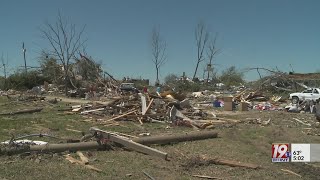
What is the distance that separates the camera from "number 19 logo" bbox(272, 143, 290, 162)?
762cm

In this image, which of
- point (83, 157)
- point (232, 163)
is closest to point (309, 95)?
point (232, 163)

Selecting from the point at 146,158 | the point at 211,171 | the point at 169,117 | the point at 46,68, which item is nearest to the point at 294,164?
the point at 211,171

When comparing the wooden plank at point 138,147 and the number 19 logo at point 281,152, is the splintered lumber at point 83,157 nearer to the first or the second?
the wooden plank at point 138,147

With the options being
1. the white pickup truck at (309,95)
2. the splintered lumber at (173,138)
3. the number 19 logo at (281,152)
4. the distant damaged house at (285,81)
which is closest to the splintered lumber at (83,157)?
the splintered lumber at (173,138)

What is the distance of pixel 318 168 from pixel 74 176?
507cm

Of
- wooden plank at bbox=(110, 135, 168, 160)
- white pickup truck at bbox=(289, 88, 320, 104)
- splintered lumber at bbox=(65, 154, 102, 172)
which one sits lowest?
splintered lumber at bbox=(65, 154, 102, 172)

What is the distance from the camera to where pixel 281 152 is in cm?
775

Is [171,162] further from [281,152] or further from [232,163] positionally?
[281,152]

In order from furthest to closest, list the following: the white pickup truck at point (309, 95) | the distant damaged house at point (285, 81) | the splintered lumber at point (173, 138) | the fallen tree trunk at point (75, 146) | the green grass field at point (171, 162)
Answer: the distant damaged house at point (285, 81) → the white pickup truck at point (309, 95) → the splintered lumber at point (173, 138) → the fallen tree trunk at point (75, 146) → the green grass field at point (171, 162)

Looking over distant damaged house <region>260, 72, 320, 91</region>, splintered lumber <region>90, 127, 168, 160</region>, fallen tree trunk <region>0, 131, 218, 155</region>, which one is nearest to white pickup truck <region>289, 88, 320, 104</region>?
distant damaged house <region>260, 72, 320, 91</region>

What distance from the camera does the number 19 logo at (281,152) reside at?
762 cm

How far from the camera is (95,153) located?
884 cm

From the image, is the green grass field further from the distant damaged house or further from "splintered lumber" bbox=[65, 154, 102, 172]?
the distant damaged house

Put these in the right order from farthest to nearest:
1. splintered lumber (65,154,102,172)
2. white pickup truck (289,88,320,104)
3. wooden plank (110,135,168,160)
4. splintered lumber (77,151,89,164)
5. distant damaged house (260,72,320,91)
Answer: distant damaged house (260,72,320,91), white pickup truck (289,88,320,104), wooden plank (110,135,168,160), splintered lumber (77,151,89,164), splintered lumber (65,154,102,172)
